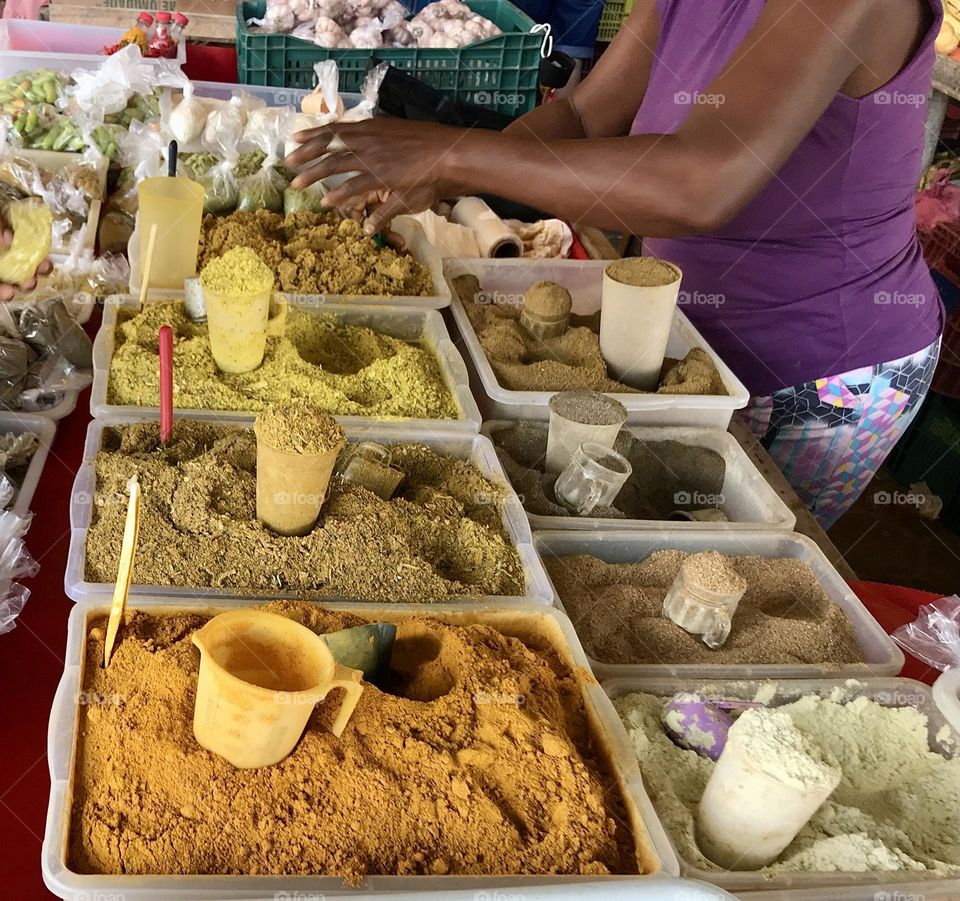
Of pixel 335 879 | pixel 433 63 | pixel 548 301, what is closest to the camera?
pixel 335 879

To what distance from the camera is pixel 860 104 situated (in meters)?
1.39

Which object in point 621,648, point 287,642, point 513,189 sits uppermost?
point 513,189

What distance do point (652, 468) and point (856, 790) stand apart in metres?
0.62

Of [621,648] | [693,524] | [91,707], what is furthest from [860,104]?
[91,707]

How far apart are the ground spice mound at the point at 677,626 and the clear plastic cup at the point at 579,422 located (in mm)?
186

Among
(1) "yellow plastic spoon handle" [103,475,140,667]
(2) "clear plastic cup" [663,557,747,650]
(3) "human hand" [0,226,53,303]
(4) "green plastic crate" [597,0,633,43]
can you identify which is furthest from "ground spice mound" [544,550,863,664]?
(4) "green plastic crate" [597,0,633,43]

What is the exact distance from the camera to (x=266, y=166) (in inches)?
76.0

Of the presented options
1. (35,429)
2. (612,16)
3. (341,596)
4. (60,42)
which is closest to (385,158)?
(35,429)

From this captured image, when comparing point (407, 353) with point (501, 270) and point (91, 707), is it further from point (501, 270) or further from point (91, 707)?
point (91, 707)

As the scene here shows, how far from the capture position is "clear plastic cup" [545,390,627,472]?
1.28 metres

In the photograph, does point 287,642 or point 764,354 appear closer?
point 287,642

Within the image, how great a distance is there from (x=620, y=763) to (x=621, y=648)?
22 cm

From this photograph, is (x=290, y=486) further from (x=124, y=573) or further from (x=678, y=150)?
(x=678, y=150)

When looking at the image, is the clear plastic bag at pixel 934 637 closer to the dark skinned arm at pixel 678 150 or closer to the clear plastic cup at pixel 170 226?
the dark skinned arm at pixel 678 150
